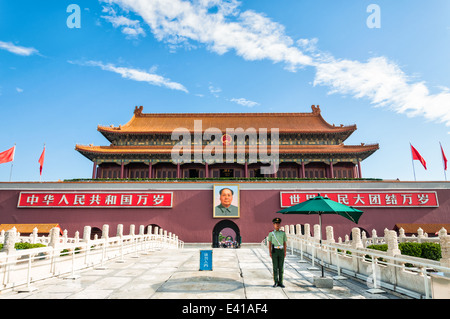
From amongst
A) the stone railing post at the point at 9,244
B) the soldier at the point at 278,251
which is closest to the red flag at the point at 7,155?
the stone railing post at the point at 9,244

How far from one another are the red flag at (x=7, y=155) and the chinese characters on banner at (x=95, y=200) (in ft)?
9.38

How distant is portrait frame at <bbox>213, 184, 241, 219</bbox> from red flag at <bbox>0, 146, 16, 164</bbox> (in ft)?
53.7

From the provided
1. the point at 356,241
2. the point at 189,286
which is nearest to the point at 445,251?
the point at 356,241

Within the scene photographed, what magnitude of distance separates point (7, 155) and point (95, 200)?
25.7 ft

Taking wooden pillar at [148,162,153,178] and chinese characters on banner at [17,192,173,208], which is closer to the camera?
chinese characters on banner at [17,192,173,208]

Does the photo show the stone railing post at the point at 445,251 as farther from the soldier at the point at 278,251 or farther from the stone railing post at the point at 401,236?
the stone railing post at the point at 401,236

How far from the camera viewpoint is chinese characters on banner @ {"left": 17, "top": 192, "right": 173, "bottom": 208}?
24594mm

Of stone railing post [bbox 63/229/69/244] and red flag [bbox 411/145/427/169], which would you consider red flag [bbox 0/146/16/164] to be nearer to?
stone railing post [bbox 63/229/69/244]

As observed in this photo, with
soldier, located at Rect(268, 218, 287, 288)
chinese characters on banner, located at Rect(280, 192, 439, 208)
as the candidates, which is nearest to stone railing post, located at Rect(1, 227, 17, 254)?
soldier, located at Rect(268, 218, 287, 288)

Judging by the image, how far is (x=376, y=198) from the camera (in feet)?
80.6

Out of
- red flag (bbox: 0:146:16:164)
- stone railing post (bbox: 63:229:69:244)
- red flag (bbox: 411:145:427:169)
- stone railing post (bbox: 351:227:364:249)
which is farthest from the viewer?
red flag (bbox: 411:145:427:169)
